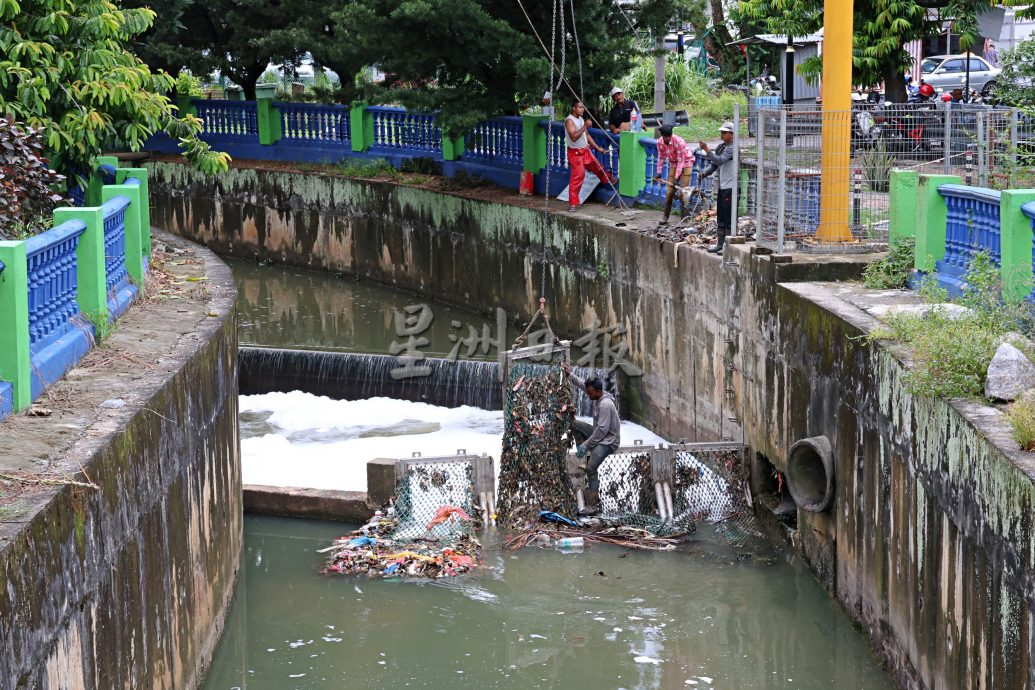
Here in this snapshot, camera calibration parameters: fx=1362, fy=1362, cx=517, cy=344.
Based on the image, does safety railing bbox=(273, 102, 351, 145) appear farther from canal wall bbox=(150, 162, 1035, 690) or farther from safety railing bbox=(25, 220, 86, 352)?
safety railing bbox=(25, 220, 86, 352)

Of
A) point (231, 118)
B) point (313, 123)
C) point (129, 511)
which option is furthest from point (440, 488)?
point (231, 118)

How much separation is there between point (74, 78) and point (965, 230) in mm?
7731

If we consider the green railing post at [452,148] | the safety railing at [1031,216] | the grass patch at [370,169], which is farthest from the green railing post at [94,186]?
the grass patch at [370,169]

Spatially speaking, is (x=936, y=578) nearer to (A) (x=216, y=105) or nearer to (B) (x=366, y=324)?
(B) (x=366, y=324)

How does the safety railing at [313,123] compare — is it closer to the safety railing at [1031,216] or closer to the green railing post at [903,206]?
the green railing post at [903,206]

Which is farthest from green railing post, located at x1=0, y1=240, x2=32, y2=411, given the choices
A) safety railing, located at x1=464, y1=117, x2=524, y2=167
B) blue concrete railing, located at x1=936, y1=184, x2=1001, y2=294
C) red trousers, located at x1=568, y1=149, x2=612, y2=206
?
safety railing, located at x1=464, y1=117, x2=524, y2=167

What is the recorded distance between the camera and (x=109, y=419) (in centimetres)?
712

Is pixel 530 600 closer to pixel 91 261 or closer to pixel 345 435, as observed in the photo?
pixel 91 261

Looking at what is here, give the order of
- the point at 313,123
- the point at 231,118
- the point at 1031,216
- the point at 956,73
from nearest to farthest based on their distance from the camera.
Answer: the point at 1031,216
the point at 313,123
the point at 231,118
the point at 956,73

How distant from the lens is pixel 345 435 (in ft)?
49.3

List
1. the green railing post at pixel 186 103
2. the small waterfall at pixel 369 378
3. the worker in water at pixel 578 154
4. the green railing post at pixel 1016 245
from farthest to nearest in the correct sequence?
1. the green railing post at pixel 186 103
2. the worker in water at pixel 578 154
3. the small waterfall at pixel 369 378
4. the green railing post at pixel 1016 245

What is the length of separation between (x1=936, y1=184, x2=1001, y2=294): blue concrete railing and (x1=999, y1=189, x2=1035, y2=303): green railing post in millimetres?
509

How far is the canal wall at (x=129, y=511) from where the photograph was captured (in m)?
5.51

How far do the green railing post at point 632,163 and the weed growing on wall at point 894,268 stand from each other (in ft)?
21.9
